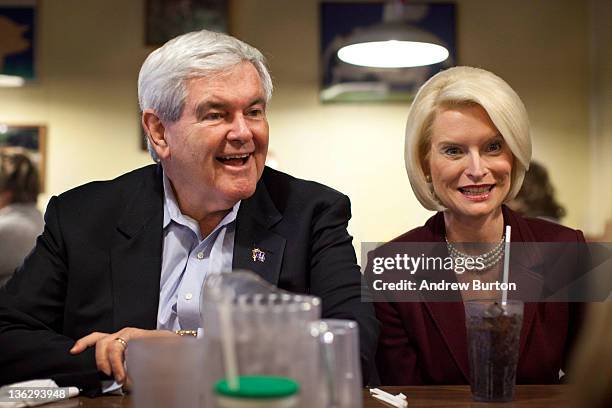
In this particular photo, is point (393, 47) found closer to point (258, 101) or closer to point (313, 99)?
point (313, 99)

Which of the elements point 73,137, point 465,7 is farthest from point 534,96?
point 73,137

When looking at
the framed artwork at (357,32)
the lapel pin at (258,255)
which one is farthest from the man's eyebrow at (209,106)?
the framed artwork at (357,32)

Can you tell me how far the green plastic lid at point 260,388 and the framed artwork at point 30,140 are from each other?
342cm

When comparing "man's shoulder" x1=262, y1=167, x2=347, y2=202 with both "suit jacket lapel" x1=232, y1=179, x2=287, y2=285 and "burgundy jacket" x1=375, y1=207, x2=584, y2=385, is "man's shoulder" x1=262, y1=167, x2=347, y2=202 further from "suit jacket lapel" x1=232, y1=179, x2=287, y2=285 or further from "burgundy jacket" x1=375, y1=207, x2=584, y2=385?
"burgundy jacket" x1=375, y1=207, x2=584, y2=385

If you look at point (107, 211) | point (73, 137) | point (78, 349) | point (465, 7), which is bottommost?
point (78, 349)

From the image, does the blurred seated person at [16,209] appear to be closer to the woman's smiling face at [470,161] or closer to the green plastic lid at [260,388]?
the woman's smiling face at [470,161]

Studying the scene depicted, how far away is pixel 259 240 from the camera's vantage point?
1648mm

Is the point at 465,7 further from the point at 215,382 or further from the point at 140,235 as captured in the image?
the point at 215,382

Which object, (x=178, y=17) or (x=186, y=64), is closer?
(x=186, y=64)

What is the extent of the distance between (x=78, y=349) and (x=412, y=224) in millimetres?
2757

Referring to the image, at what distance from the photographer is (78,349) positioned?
1368mm

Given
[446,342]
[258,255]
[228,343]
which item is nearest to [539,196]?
[446,342]

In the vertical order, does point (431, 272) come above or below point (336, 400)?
above

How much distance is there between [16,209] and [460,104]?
92.0 inches
